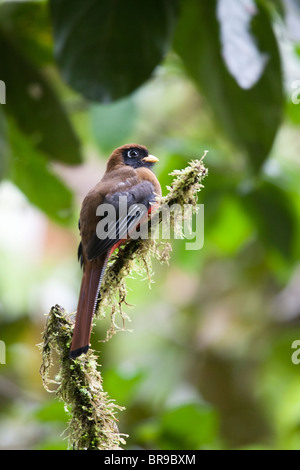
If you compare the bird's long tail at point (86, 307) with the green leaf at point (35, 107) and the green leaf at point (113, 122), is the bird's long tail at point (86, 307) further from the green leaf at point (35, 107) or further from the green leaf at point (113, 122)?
the green leaf at point (113, 122)

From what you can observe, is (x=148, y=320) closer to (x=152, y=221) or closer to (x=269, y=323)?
(x=269, y=323)

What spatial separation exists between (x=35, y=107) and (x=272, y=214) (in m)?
0.68

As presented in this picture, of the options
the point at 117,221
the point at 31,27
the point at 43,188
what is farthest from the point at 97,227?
the point at 31,27

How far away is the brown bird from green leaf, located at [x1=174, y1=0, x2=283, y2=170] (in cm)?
65

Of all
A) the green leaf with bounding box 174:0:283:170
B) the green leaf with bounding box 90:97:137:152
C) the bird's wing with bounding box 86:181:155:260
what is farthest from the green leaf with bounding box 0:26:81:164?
the bird's wing with bounding box 86:181:155:260

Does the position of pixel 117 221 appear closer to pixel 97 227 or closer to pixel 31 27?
pixel 97 227

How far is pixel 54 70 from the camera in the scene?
77.8 inches

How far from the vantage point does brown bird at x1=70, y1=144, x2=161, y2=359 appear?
0.71 m

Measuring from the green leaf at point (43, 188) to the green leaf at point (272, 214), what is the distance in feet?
1.78

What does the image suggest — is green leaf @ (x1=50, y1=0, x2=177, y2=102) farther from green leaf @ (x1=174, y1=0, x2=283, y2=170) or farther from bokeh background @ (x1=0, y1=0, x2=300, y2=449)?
green leaf @ (x1=174, y1=0, x2=283, y2=170)

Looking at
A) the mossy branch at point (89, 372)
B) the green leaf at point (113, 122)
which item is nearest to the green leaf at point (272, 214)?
the green leaf at point (113, 122)

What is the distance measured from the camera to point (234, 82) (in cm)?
144

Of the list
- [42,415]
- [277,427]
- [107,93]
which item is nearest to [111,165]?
[107,93]
